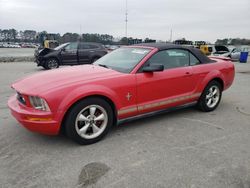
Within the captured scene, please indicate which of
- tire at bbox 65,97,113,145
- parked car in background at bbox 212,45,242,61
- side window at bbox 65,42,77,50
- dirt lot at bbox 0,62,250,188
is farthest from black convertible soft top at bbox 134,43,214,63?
parked car in background at bbox 212,45,242,61

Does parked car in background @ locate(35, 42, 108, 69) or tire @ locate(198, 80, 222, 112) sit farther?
parked car in background @ locate(35, 42, 108, 69)

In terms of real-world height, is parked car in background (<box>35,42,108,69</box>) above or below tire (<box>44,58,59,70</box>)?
above

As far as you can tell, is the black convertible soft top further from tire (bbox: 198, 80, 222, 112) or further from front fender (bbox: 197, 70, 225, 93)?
tire (bbox: 198, 80, 222, 112)

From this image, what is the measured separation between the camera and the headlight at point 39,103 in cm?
312

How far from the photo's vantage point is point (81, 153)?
3232 millimetres

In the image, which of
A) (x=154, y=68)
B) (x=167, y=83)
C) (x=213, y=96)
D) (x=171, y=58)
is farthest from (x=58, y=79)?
(x=213, y=96)

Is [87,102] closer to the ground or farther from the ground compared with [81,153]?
farther from the ground

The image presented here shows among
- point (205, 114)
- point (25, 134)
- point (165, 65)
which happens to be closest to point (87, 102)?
point (25, 134)

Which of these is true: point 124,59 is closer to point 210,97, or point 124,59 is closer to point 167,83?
point 167,83

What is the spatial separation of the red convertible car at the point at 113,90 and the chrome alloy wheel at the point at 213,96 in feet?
0.08

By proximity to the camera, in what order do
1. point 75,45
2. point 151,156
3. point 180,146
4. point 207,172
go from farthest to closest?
1. point 75,45
2. point 180,146
3. point 151,156
4. point 207,172

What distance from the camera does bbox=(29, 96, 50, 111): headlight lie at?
123 inches

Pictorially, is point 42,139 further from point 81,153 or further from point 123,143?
point 123,143

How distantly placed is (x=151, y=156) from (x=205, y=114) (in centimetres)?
223
